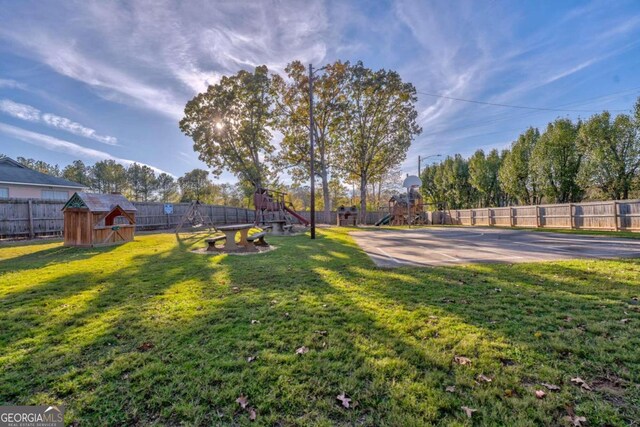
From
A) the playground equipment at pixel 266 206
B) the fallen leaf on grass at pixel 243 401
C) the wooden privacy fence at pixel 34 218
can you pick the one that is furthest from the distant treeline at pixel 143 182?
the fallen leaf on grass at pixel 243 401

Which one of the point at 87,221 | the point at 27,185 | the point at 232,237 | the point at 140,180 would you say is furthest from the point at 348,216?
the point at 140,180

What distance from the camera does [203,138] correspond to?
84.5ft

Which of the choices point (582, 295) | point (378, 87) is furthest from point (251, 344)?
point (378, 87)

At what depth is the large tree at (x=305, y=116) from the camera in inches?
959

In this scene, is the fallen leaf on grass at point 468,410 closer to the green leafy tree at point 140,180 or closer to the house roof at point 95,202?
the house roof at point 95,202

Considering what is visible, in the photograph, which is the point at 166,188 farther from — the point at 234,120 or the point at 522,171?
the point at 522,171

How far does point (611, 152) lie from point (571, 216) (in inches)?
293

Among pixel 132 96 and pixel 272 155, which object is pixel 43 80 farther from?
pixel 272 155

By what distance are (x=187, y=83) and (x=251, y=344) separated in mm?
15826

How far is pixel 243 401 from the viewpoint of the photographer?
1.84 m

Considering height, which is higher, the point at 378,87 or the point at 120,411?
the point at 378,87

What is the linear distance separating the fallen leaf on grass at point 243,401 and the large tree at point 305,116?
2488 centimetres

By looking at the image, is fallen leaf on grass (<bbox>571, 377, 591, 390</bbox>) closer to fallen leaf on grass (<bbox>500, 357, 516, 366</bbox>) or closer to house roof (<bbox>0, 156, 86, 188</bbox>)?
fallen leaf on grass (<bbox>500, 357, 516, 366</bbox>)

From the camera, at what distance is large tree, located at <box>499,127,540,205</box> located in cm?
2541
